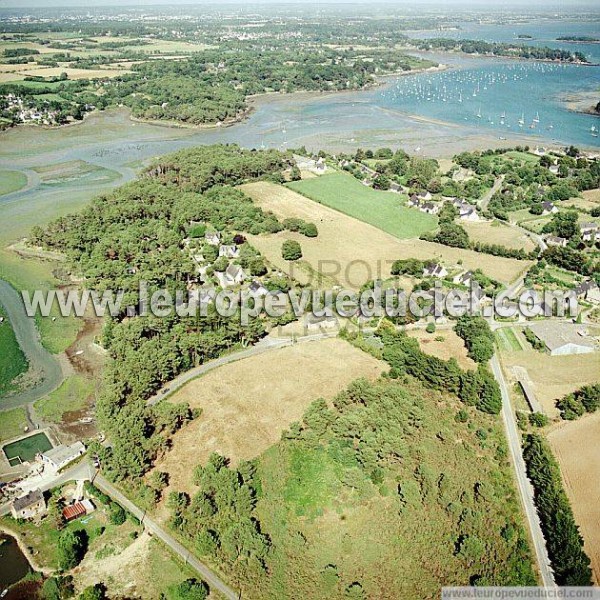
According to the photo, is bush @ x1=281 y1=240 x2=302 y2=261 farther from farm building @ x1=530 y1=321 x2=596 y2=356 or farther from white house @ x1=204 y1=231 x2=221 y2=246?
farm building @ x1=530 y1=321 x2=596 y2=356

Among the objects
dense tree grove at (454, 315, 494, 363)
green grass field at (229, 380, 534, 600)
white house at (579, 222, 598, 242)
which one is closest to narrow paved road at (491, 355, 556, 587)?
green grass field at (229, 380, 534, 600)

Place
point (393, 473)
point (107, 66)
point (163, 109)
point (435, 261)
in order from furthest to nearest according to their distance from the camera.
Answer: point (107, 66), point (163, 109), point (435, 261), point (393, 473)

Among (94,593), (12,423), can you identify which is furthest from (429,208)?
(94,593)

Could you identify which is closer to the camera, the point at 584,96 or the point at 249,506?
the point at 249,506

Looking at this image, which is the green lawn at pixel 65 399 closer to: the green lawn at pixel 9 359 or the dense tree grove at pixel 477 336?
the green lawn at pixel 9 359

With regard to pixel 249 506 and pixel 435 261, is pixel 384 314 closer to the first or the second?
pixel 435 261

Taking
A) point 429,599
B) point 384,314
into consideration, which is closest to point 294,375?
point 384,314

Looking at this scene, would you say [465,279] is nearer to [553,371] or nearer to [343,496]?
[553,371]
